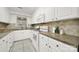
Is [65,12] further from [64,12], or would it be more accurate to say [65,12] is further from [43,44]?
[43,44]

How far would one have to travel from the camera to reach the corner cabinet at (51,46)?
138cm

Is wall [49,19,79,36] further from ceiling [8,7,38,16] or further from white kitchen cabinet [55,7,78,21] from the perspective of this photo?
ceiling [8,7,38,16]

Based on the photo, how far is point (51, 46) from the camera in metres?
1.64

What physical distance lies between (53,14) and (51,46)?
632 mm

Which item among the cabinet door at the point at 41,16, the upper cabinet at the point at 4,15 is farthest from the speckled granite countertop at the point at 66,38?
the upper cabinet at the point at 4,15

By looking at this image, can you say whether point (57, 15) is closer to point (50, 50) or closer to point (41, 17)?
point (41, 17)

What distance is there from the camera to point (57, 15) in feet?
5.83

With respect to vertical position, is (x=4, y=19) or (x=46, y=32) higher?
(x=4, y=19)

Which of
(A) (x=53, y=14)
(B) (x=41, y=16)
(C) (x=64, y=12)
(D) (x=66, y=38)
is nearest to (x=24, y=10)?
(B) (x=41, y=16)

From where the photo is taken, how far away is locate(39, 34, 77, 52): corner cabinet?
1380 millimetres

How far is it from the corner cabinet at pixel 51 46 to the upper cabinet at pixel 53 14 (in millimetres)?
354

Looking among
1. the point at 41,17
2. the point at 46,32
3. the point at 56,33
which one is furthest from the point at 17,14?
the point at 56,33
